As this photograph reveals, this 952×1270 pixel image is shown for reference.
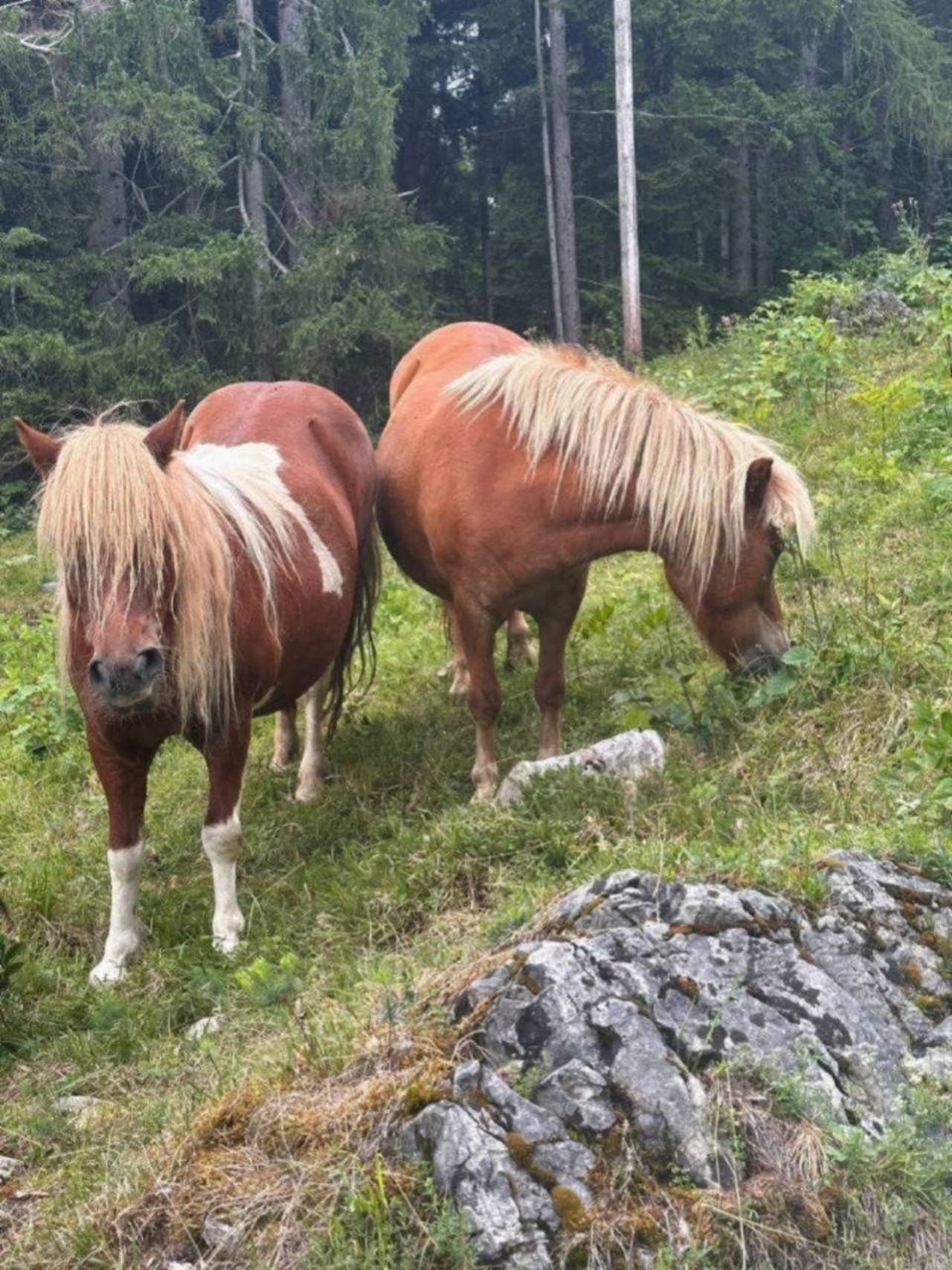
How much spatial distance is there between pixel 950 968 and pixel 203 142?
611 inches

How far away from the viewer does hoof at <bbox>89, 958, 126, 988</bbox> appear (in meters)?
4.29

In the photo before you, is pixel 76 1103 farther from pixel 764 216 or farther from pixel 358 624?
pixel 764 216

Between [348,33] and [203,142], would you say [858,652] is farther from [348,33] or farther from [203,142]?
[348,33]

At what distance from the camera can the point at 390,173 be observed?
17.7 metres

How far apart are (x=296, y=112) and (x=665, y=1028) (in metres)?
17.6

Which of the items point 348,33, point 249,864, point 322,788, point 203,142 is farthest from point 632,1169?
point 348,33

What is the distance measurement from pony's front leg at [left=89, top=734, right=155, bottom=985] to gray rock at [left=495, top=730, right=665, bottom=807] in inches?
54.0

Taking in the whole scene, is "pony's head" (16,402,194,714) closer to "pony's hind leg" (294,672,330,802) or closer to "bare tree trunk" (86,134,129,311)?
"pony's hind leg" (294,672,330,802)

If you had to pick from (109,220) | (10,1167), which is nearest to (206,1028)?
(10,1167)

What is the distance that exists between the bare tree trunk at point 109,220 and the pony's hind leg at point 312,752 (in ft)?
40.3

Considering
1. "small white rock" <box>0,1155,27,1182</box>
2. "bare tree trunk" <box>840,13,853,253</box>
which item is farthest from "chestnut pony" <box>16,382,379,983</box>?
"bare tree trunk" <box>840,13,853,253</box>

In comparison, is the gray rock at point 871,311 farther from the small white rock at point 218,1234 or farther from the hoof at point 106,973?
the small white rock at point 218,1234

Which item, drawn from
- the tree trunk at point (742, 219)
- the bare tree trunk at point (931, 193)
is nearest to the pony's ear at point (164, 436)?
the tree trunk at point (742, 219)

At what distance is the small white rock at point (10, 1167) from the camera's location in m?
3.04
